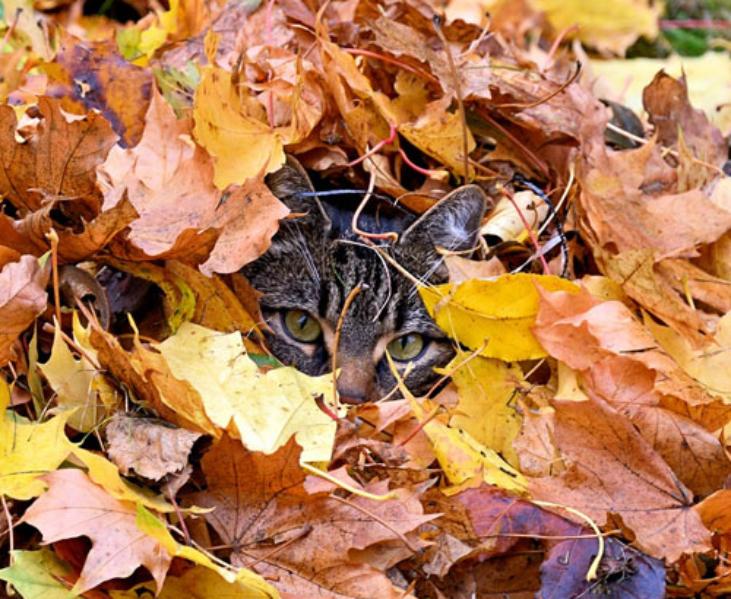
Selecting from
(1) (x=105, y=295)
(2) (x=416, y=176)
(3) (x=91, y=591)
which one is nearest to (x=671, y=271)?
(2) (x=416, y=176)

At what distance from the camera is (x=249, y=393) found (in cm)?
157

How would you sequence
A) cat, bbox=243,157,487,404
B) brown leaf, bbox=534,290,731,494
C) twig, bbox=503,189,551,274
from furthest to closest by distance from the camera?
cat, bbox=243,157,487,404 < twig, bbox=503,189,551,274 < brown leaf, bbox=534,290,731,494

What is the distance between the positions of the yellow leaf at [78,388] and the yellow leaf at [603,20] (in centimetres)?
283

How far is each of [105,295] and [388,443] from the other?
0.56m

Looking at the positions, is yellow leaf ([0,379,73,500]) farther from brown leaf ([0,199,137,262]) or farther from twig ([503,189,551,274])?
twig ([503,189,551,274])

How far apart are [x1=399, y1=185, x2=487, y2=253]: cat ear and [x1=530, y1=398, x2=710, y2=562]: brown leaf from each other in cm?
59

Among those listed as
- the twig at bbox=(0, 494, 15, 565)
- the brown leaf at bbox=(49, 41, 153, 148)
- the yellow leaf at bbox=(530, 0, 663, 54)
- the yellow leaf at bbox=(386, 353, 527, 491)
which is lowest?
the yellow leaf at bbox=(530, 0, 663, 54)

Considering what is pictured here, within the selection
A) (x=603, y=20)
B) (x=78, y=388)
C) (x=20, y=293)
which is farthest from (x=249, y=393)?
(x=603, y=20)

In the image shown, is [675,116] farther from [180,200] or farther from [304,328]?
[180,200]

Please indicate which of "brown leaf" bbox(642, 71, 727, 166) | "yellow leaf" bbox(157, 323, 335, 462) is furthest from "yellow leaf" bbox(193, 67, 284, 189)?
"brown leaf" bbox(642, 71, 727, 166)

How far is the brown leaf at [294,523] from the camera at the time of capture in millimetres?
1428

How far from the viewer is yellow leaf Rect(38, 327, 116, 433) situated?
155 centimetres

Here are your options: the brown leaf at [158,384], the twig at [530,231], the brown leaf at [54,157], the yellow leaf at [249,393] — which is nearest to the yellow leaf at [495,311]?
the twig at [530,231]

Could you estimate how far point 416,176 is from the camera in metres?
2.20
